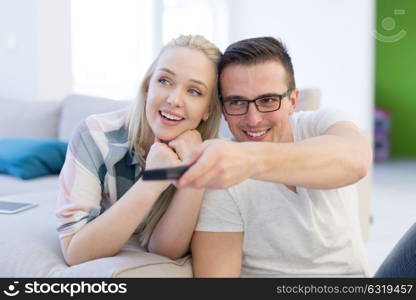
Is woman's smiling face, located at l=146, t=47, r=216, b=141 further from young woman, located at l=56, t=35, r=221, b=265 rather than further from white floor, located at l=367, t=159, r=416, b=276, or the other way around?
white floor, located at l=367, t=159, r=416, b=276

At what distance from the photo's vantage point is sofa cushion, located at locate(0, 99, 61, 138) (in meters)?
3.08

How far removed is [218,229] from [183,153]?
0.72ft

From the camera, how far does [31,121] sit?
3.08m

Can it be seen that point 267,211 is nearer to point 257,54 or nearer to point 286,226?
point 286,226

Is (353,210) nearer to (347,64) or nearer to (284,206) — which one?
(284,206)

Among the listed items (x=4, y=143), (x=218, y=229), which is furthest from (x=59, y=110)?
(x=218, y=229)

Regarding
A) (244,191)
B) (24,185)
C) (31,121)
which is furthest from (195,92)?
(31,121)

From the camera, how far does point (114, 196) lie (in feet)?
4.16

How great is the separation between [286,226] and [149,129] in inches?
16.4

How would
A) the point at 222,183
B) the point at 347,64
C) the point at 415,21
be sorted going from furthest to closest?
1. the point at 415,21
2. the point at 347,64
3. the point at 222,183
